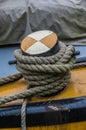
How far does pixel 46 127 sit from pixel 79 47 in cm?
160

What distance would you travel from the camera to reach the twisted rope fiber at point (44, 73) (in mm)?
1146

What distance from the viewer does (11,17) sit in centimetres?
265

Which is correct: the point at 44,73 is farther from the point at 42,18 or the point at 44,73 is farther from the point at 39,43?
the point at 42,18

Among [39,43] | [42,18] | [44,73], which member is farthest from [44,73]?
[42,18]

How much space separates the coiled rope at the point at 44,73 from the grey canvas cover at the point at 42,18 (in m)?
1.50

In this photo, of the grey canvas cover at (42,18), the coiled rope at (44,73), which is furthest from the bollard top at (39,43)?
the grey canvas cover at (42,18)

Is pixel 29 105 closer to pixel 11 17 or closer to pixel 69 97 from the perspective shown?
pixel 69 97

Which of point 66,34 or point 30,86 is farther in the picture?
point 66,34

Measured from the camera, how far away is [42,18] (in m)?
2.68

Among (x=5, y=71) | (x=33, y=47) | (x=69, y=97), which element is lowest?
(x=5, y=71)

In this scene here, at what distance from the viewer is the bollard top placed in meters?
1.17

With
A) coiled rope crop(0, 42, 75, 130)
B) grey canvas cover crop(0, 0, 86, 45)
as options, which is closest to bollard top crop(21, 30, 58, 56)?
coiled rope crop(0, 42, 75, 130)

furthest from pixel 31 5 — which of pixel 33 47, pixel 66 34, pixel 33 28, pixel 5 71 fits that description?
pixel 33 47

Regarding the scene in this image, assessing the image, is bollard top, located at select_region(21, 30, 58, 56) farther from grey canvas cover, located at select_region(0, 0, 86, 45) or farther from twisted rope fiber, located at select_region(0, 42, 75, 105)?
grey canvas cover, located at select_region(0, 0, 86, 45)
